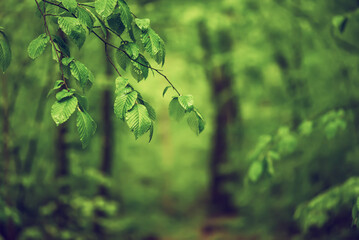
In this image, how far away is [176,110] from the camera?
1766mm

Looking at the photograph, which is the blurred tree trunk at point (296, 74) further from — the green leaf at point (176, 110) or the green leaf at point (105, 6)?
the green leaf at point (105, 6)

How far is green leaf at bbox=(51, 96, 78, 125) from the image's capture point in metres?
1.43

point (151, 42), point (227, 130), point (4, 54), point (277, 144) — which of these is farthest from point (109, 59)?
point (227, 130)

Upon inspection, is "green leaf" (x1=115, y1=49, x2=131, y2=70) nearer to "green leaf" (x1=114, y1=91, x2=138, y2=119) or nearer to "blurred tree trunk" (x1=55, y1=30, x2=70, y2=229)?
"green leaf" (x1=114, y1=91, x2=138, y2=119)

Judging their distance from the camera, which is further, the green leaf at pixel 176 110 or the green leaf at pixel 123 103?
the green leaf at pixel 176 110

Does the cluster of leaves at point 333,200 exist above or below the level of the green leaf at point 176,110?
below

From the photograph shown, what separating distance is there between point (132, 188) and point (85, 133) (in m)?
13.1

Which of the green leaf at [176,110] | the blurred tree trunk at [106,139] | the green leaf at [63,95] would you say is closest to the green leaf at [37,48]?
the green leaf at [63,95]

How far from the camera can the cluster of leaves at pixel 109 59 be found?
1490 millimetres

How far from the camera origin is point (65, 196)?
5.05 m

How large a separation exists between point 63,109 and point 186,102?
61 cm

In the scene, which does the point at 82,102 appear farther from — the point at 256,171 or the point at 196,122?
the point at 256,171

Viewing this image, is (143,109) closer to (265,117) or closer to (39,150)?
(39,150)

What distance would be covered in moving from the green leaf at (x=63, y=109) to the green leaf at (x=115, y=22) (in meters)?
0.43
